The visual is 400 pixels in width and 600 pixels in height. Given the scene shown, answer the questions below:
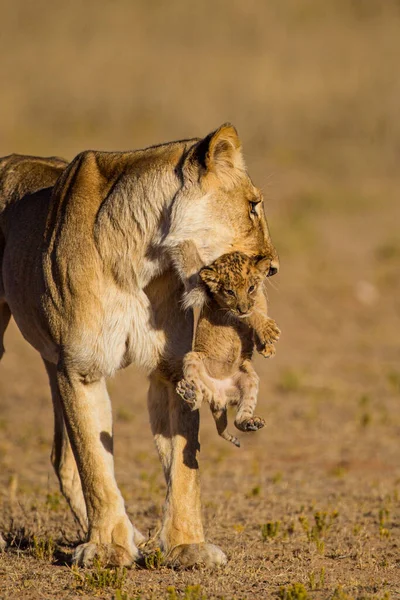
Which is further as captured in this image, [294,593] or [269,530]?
[269,530]

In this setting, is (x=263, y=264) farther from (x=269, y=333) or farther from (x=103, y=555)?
(x=103, y=555)

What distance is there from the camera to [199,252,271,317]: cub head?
4.71 metres

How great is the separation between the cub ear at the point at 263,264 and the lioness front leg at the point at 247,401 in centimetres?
53

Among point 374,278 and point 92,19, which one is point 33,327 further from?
point 92,19

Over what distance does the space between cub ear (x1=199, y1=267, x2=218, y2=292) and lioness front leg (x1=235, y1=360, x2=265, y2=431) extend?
55cm

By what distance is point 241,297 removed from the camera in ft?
15.9

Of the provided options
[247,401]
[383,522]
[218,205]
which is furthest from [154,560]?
[383,522]

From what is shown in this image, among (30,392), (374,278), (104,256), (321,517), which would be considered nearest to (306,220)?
(374,278)

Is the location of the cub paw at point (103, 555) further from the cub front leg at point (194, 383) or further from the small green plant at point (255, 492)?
the small green plant at point (255, 492)

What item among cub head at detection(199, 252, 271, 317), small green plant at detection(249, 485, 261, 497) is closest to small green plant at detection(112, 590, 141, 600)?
cub head at detection(199, 252, 271, 317)

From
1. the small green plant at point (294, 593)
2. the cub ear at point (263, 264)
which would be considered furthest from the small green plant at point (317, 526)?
the cub ear at point (263, 264)

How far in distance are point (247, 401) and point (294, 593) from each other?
2.97 feet

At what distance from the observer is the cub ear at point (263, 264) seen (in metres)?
4.81

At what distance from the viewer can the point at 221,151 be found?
4953 millimetres
